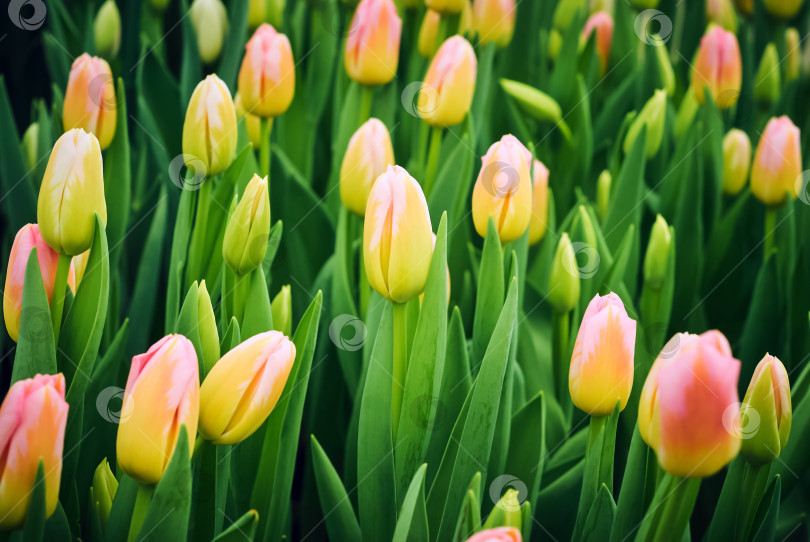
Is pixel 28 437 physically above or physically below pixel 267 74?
below

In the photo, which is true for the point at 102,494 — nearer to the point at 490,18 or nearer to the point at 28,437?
the point at 28,437

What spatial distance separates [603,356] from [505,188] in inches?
8.2

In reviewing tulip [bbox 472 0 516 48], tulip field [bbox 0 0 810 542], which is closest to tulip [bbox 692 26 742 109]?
tulip field [bbox 0 0 810 542]

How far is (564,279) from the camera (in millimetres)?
827

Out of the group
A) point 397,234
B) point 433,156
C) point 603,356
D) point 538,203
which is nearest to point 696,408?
point 603,356

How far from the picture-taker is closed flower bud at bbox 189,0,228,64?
1.21 meters

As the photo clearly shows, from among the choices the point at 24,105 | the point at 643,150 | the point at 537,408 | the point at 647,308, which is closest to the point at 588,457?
the point at 537,408

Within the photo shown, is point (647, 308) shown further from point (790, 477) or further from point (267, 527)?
point (267, 527)

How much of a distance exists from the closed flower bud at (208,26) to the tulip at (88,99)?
0.38m

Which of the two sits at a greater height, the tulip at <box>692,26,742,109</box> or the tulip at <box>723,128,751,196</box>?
the tulip at <box>692,26,742,109</box>

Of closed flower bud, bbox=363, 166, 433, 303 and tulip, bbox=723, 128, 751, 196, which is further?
tulip, bbox=723, 128, 751, 196

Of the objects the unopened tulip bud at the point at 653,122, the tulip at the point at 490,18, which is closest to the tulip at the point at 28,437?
the unopened tulip bud at the point at 653,122

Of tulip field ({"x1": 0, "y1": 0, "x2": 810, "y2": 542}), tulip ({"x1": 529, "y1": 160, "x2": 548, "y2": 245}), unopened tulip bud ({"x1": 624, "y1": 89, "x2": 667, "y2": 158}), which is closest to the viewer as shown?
tulip field ({"x1": 0, "y1": 0, "x2": 810, "y2": 542})

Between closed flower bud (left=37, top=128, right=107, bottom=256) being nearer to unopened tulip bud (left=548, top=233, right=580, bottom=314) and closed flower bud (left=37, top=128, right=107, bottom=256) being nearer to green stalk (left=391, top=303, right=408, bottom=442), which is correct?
green stalk (left=391, top=303, right=408, bottom=442)
